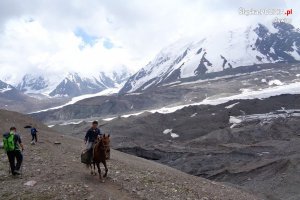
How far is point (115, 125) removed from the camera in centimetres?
12575

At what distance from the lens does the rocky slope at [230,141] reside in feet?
176

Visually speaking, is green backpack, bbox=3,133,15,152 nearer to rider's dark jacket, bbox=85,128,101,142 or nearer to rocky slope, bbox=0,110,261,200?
rocky slope, bbox=0,110,261,200

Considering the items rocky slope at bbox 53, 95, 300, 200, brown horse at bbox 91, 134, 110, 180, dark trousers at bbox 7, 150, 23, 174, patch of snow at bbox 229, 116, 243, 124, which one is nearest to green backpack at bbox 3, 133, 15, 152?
dark trousers at bbox 7, 150, 23, 174

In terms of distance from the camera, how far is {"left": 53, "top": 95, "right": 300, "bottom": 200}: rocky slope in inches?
2106

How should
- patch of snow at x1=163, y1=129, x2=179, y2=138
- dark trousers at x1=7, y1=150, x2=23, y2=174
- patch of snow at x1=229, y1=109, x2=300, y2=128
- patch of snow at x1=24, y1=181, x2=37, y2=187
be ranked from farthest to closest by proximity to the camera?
patch of snow at x1=229, y1=109, x2=300, y2=128 < patch of snow at x1=163, y1=129, x2=179, y2=138 < dark trousers at x1=7, y1=150, x2=23, y2=174 < patch of snow at x1=24, y1=181, x2=37, y2=187

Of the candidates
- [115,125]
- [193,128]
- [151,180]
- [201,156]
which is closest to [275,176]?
[201,156]

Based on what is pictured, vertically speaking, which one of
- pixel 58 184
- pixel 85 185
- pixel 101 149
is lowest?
pixel 85 185

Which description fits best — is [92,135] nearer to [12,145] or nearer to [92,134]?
[92,134]

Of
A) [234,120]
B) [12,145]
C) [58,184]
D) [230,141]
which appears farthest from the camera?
[234,120]

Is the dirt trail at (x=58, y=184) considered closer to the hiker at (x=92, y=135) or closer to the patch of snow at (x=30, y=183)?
the patch of snow at (x=30, y=183)

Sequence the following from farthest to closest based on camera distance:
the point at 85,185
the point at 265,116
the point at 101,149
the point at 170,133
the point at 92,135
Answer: the point at 265,116
the point at 170,133
the point at 92,135
the point at 101,149
the point at 85,185

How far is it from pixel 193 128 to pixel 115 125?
78.4 feet

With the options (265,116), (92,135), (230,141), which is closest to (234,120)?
(265,116)

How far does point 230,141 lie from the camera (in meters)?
95.1
